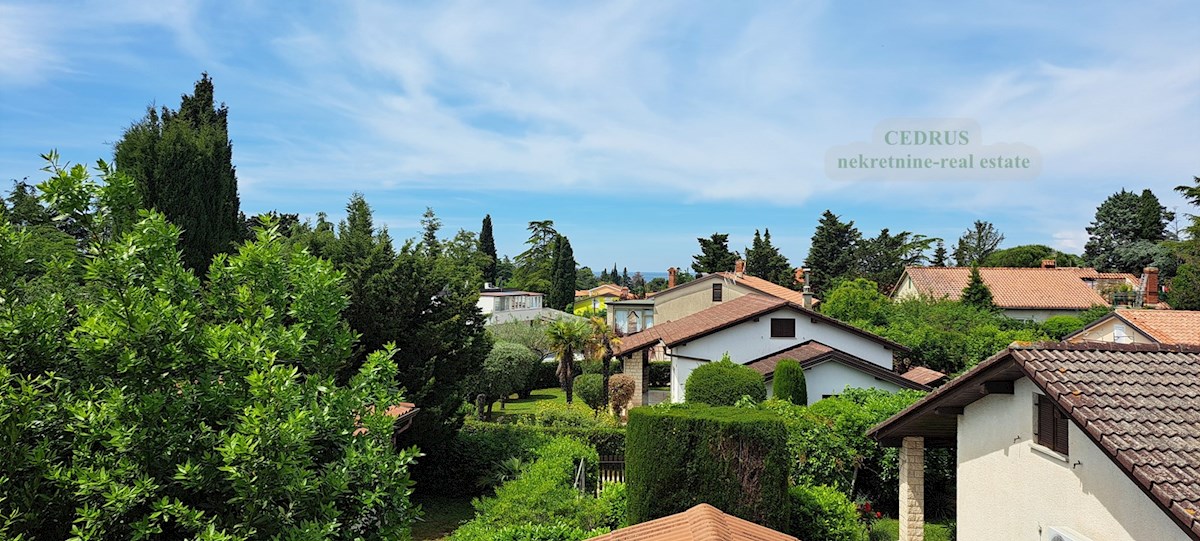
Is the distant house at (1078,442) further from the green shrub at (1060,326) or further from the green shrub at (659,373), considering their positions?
the green shrub at (1060,326)

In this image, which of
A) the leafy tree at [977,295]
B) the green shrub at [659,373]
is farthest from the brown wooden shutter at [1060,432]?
the leafy tree at [977,295]

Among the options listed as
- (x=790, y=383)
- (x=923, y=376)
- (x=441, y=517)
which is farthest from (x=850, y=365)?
(x=441, y=517)

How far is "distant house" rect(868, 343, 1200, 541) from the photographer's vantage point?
6.24 meters

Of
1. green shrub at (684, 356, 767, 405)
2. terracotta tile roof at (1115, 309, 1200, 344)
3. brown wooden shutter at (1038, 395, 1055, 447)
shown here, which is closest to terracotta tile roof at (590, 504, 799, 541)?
brown wooden shutter at (1038, 395, 1055, 447)

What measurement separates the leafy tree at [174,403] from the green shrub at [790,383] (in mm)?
18901

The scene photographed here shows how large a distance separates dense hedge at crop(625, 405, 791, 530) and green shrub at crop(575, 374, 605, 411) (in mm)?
22916

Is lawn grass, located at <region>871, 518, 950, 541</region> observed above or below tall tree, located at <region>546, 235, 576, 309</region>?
below

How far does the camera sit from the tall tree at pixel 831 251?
2958 inches

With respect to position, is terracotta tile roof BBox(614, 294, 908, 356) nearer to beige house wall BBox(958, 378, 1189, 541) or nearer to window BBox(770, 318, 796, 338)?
window BBox(770, 318, 796, 338)

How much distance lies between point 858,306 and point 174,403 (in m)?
44.6

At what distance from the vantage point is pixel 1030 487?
8570 mm

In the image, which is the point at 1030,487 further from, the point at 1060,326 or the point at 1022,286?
the point at 1022,286

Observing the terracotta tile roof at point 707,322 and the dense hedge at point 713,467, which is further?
the terracotta tile roof at point 707,322

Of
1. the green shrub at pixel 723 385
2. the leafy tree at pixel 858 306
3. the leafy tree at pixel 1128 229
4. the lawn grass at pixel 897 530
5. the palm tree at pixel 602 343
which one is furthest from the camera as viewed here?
the leafy tree at pixel 1128 229
